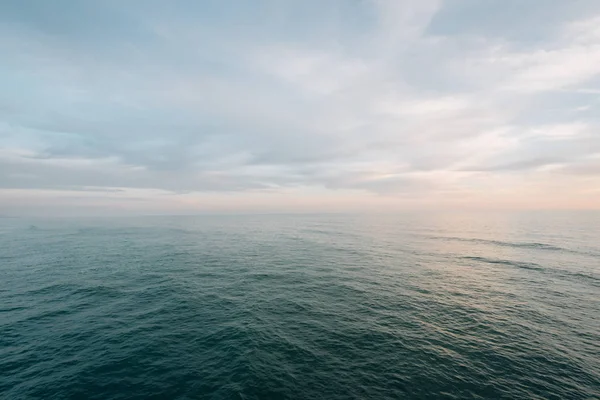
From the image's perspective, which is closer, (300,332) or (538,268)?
(300,332)

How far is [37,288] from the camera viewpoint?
194 ft

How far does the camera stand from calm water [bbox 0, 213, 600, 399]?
2881 centimetres

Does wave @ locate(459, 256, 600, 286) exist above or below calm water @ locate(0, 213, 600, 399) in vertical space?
above

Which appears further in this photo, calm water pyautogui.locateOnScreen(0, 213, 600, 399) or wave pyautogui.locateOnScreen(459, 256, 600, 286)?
wave pyautogui.locateOnScreen(459, 256, 600, 286)

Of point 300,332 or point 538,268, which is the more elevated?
point 538,268

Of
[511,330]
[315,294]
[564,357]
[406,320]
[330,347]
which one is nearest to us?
[564,357]

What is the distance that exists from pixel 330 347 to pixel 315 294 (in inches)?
807

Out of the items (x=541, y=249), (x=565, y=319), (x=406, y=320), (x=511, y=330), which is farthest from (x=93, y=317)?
(x=541, y=249)

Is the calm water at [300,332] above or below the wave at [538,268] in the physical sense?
below

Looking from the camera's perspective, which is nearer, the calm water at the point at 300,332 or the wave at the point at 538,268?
the calm water at the point at 300,332

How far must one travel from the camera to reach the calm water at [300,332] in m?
28.8

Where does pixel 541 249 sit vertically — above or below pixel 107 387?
above

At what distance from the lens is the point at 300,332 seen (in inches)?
1577

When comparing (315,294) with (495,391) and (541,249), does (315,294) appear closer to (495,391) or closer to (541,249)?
(495,391)
